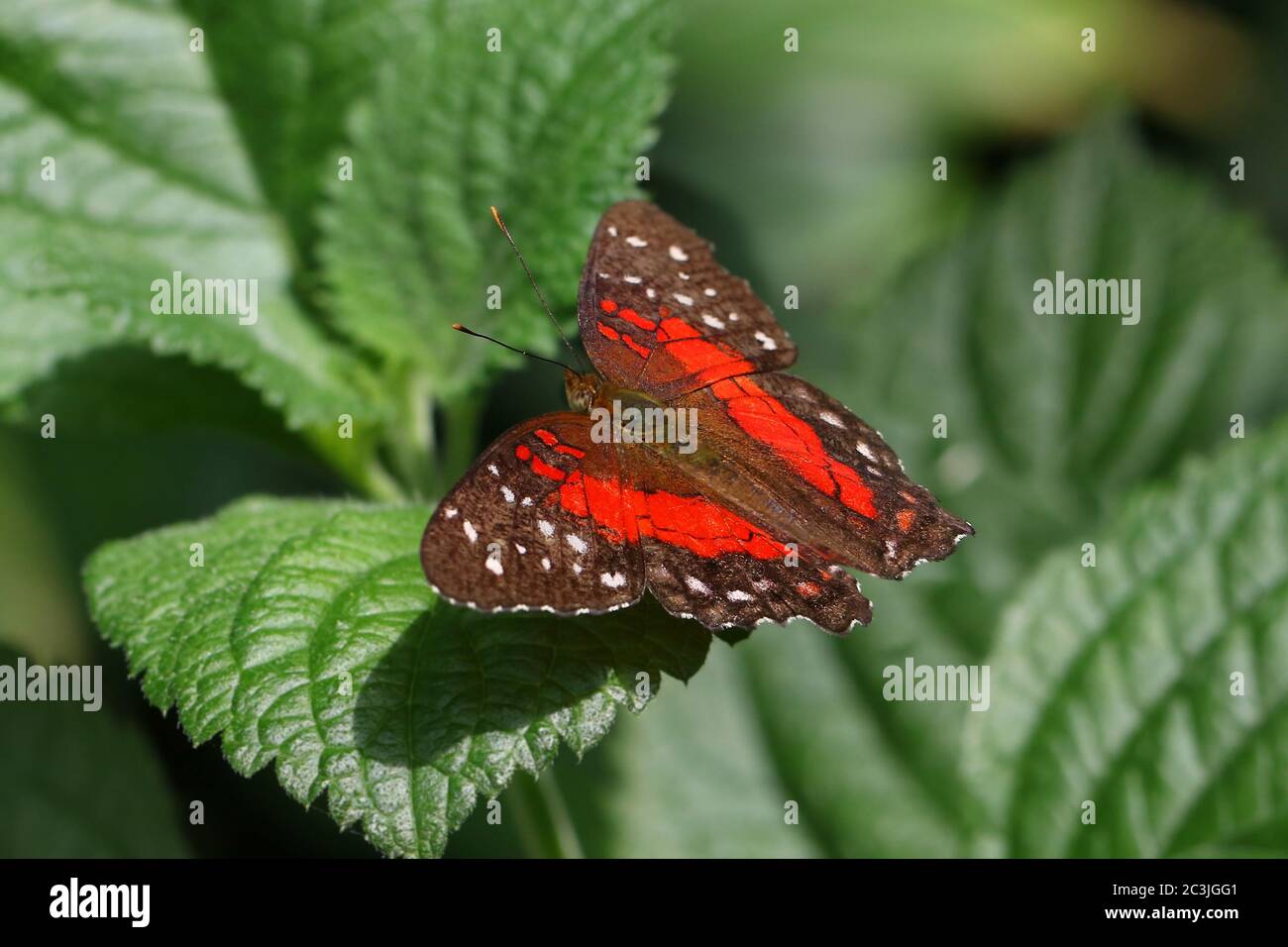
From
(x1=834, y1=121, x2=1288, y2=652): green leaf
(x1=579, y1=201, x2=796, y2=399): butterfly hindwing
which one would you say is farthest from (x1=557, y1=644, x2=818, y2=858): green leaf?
(x1=579, y1=201, x2=796, y2=399): butterfly hindwing

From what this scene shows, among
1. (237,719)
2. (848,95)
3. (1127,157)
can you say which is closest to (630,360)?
(237,719)

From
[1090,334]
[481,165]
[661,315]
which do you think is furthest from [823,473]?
[1090,334]

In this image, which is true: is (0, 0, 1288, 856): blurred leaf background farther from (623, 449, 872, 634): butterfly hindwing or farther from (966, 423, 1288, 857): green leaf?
(623, 449, 872, 634): butterfly hindwing

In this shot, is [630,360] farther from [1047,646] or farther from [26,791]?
[26,791]

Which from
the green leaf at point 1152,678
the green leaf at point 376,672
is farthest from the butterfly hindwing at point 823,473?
the green leaf at point 1152,678

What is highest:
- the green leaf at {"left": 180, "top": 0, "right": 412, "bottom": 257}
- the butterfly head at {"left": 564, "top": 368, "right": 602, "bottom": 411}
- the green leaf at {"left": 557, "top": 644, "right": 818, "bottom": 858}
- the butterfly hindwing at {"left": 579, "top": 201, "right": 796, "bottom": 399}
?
the green leaf at {"left": 180, "top": 0, "right": 412, "bottom": 257}
